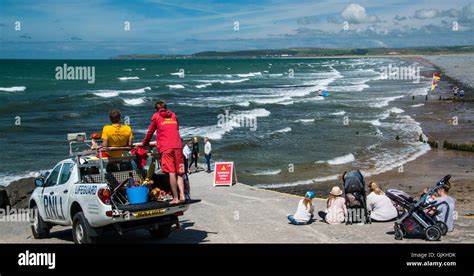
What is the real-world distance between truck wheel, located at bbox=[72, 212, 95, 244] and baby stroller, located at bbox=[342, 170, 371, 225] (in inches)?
229

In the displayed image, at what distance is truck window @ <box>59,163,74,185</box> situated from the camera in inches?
445

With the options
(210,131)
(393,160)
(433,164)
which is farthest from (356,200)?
(210,131)

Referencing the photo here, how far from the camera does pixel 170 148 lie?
1048cm

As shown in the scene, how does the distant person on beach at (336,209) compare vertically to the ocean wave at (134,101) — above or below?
below

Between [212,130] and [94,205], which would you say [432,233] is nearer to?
[94,205]

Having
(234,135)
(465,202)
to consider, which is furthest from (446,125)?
(465,202)

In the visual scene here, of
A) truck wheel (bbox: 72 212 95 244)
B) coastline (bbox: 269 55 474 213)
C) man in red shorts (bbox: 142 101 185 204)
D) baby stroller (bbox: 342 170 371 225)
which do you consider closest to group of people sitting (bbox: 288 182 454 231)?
baby stroller (bbox: 342 170 371 225)

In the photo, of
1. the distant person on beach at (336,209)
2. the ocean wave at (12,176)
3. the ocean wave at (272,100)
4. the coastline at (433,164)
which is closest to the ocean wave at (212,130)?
the coastline at (433,164)

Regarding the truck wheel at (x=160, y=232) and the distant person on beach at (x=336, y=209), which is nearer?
the truck wheel at (x=160, y=232)

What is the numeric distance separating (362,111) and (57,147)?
26589 mm

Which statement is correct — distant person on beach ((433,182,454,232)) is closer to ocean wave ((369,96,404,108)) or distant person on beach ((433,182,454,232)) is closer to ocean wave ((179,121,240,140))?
ocean wave ((179,121,240,140))

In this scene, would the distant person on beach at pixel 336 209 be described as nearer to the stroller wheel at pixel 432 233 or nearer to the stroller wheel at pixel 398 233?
the stroller wheel at pixel 398 233

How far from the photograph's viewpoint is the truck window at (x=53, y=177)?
38.7ft

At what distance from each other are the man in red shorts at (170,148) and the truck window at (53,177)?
2290 millimetres
